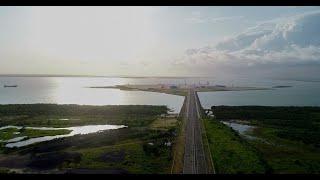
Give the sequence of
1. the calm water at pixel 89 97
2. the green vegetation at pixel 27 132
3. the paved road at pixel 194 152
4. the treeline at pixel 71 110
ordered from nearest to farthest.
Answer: the paved road at pixel 194 152 < the green vegetation at pixel 27 132 < the treeline at pixel 71 110 < the calm water at pixel 89 97

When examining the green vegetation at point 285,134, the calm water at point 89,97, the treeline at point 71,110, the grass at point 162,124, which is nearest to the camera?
the green vegetation at point 285,134

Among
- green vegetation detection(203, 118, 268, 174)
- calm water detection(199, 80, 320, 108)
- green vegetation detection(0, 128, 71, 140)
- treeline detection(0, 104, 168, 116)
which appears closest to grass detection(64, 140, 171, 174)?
green vegetation detection(203, 118, 268, 174)

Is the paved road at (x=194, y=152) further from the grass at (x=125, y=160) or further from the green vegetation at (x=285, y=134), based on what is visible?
the green vegetation at (x=285, y=134)

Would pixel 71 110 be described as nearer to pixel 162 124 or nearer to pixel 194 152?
pixel 162 124

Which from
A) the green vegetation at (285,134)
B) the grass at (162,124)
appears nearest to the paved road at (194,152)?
the grass at (162,124)

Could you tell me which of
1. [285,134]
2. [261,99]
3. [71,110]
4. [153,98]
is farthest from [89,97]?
[285,134]

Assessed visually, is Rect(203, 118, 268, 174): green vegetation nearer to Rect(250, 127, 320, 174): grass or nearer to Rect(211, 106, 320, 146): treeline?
Rect(250, 127, 320, 174): grass
